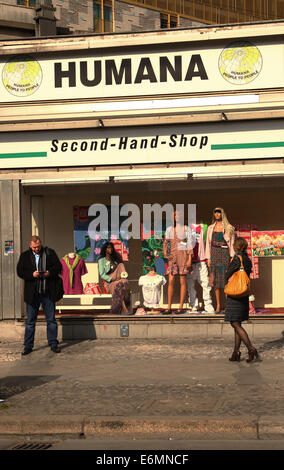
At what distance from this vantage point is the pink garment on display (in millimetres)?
14531

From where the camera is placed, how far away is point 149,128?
13.6 metres

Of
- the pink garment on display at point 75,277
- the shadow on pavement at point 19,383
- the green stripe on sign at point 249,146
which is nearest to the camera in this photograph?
the shadow on pavement at point 19,383

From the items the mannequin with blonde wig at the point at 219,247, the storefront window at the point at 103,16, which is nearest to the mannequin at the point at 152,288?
the mannequin with blonde wig at the point at 219,247

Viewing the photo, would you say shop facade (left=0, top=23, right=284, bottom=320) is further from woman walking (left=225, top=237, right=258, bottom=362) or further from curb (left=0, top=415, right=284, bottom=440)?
curb (left=0, top=415, right=284, bottom=440)

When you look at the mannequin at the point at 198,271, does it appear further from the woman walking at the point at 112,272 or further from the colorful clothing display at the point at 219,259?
the woman walking at the point at 112,272

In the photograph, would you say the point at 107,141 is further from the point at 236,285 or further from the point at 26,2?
the point at 26,2

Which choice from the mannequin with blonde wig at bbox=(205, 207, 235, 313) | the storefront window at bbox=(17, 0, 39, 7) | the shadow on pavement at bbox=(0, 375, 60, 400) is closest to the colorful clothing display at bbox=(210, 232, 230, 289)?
the mannequin with blonde wig at bbox=(205, 207, 235, 313)

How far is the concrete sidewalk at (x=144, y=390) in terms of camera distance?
771cm

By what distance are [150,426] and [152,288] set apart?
6.69 metres

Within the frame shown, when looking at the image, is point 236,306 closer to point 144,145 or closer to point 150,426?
point 150,426

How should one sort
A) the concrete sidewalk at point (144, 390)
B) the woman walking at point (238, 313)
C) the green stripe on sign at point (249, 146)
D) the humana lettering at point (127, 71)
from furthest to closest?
the humana lettering at point (127, 71)
the green stripe on sign at point (249, 146)
the woman walking at point (238, 313)
the concrete sidewalk at point (144, 390)

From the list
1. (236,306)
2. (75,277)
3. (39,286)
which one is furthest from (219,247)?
(39,286)

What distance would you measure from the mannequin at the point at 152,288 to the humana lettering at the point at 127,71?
3.40 metres

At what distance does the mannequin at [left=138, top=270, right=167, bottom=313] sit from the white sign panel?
2.10 m
